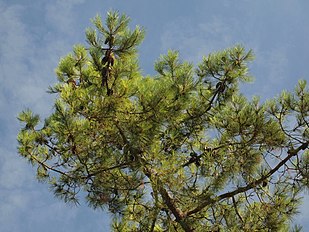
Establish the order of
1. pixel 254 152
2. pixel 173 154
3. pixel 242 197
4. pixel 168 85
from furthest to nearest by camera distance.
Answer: pixel 242 197, pixel 254 152, pixel 173 154, pixel 168 85

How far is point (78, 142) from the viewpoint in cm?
322

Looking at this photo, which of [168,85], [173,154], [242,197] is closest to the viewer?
[168,85]

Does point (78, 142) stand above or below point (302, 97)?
above

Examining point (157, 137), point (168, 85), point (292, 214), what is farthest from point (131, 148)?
point (292, 214)

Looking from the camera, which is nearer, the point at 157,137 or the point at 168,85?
the point at 168,85

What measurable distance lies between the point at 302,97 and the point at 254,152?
56 cm

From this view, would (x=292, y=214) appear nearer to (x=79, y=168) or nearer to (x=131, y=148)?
(x=131, y=148)

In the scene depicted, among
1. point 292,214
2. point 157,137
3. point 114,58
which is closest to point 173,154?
point 157,137

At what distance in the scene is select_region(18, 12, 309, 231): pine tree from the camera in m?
3.19

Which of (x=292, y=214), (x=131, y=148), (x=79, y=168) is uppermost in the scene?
(x=79, y=168)

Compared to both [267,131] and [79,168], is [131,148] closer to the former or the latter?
[79,168]

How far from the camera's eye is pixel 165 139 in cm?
356

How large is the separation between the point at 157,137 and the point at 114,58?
62cm

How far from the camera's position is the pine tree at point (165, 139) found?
319 centimetres
